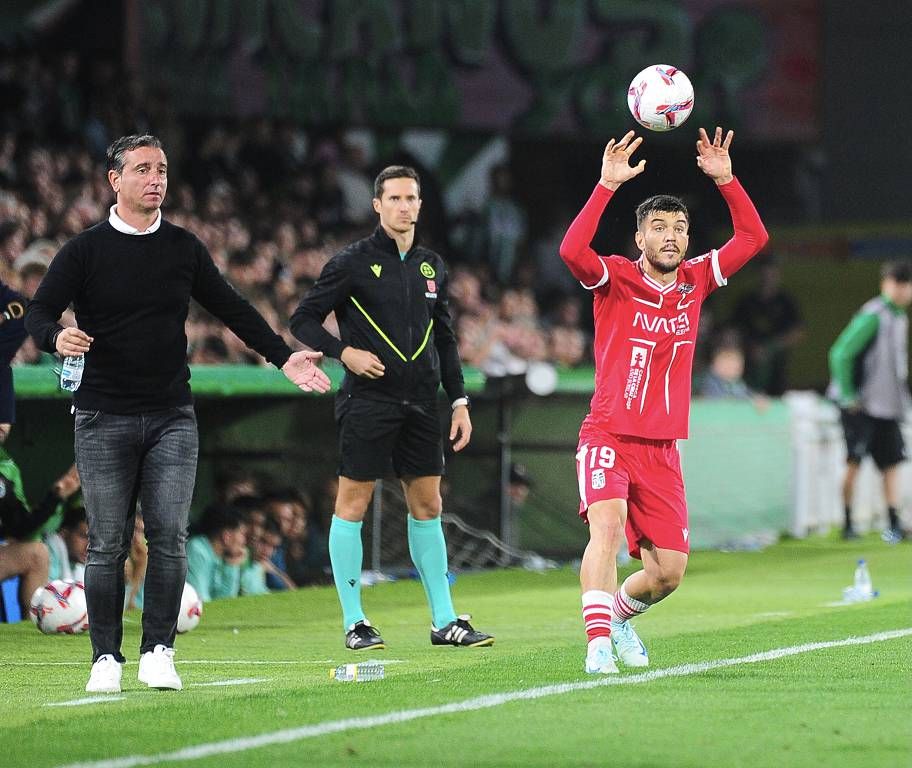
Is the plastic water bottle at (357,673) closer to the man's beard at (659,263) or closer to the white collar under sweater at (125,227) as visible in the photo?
the white collar under sweater at (125,227)

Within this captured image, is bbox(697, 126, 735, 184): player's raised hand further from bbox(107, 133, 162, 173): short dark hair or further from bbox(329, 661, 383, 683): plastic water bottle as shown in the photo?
bbox(329, 661, 383, 683): plastic water bottle

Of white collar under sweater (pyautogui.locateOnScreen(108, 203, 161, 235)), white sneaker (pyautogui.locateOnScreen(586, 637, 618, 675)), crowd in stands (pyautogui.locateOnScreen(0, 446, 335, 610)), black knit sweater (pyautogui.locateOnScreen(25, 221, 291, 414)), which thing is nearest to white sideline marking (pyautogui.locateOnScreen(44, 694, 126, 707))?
black knit sweater (pyautogui.locateOnScreen(25, 221, 291, 414))

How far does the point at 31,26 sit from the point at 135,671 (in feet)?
56.4

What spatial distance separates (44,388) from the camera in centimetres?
1208

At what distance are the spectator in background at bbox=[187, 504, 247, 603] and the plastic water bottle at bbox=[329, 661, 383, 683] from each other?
4.91 metres

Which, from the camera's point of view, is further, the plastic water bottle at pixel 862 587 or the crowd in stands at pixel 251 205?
the crowd in stands at pixel 251 205

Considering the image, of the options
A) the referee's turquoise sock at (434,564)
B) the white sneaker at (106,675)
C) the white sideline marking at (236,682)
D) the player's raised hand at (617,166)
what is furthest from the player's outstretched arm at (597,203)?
the white sneaker at (106,675)

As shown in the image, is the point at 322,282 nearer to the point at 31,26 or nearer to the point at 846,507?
the point at 846,507

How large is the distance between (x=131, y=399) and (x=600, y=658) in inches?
89.5

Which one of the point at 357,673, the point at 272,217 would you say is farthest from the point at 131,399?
the point at 272,217

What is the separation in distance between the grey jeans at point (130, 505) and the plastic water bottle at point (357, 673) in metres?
0.76

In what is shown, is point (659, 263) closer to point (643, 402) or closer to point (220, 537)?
point (643, 402)

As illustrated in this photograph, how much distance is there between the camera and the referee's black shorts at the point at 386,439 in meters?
9.98

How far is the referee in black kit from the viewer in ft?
32.7
